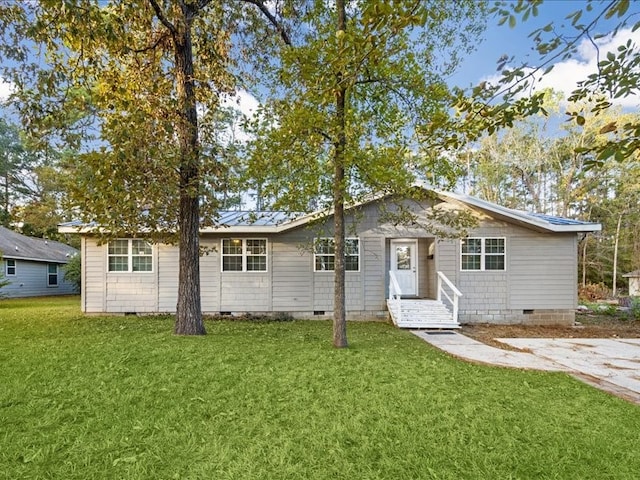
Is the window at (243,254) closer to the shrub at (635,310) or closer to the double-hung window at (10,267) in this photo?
the shrub at (635,310)

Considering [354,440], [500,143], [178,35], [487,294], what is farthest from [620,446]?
[500,143]

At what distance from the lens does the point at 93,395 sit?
12.7 feet

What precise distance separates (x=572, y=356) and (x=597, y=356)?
1.43 ft

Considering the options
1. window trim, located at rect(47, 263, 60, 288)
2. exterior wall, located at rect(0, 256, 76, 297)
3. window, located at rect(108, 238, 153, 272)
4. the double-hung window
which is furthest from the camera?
window trim, located at rect(47, 263, 60, 288)

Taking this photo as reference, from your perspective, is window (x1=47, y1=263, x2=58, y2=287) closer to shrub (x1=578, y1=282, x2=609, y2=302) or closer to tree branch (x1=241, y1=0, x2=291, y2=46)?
tree branch (x1=241, y1=0, x2=291, y2=46)

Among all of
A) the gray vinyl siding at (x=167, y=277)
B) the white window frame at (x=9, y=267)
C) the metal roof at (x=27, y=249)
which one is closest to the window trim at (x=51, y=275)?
the metal roof at (x=27, y=249)

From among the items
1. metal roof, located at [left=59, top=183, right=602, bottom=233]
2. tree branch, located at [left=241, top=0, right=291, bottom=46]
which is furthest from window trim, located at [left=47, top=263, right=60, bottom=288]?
tree branch, located at [left=241, top=0, right=291, bottom=46]

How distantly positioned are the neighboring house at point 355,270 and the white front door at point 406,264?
55 cm

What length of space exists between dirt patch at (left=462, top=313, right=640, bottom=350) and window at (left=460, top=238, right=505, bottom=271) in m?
1.69

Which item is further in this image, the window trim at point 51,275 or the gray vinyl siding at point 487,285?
the window trim at point 51,275

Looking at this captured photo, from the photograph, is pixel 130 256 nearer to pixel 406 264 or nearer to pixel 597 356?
pixel 406 264

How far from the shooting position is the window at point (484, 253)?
10.5m

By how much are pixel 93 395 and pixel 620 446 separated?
4923 mm

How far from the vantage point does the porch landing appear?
9.07m
